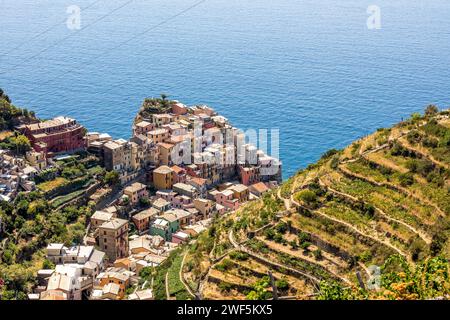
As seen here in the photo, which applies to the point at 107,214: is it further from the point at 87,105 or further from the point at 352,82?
the point at 352,82

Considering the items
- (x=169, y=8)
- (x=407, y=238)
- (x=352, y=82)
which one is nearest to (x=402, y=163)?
(x=407, y=238)

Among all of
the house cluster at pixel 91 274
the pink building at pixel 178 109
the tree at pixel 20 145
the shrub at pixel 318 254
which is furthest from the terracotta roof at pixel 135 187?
the shrub at pixel 318 254

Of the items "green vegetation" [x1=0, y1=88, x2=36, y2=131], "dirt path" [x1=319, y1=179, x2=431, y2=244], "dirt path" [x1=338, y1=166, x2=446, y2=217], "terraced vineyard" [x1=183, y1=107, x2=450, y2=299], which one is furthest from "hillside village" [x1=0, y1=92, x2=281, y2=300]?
"dirt path" [x1=338, y1=166, x2=446, y2=217]

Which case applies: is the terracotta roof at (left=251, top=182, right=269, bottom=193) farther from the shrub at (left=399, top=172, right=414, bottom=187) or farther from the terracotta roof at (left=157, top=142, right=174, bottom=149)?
the shrub at (left=399, top=172, right=414, bottom=187)

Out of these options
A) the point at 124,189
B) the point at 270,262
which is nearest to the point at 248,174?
the point at 124,189
